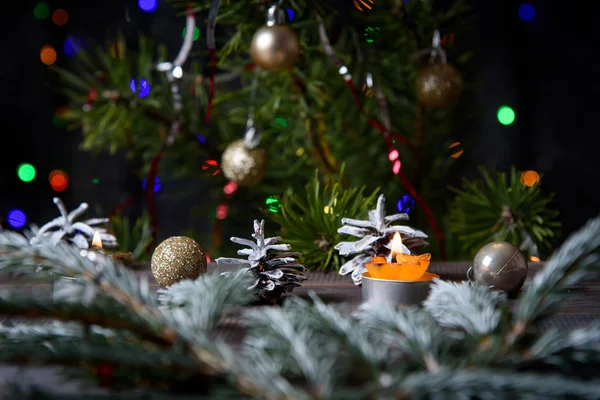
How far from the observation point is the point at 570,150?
1100mm

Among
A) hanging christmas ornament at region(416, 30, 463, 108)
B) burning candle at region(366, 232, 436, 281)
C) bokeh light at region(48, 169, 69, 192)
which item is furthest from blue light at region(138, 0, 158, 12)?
burning candle at region(366, 232, 436, 281)

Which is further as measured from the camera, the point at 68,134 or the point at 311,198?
the point at 68,134

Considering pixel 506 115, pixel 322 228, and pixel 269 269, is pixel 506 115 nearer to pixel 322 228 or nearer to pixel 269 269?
pixel 322 228

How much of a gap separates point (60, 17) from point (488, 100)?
0.80m

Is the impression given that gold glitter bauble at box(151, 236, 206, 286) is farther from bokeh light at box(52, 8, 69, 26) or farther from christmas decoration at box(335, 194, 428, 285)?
bokeh light at box(52, 8, 69, 26)

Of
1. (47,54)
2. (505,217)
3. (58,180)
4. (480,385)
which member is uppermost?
(47,54)

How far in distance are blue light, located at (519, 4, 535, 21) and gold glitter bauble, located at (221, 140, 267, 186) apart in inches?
21.8

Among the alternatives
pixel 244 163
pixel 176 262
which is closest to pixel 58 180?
pixel 244 163

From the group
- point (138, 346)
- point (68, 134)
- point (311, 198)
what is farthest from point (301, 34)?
point (138, 346)

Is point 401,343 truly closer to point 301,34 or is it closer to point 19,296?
point 19,296

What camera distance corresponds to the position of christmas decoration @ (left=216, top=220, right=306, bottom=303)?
0.54 metres

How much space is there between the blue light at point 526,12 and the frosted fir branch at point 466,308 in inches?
32.9

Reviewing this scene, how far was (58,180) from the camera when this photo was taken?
1.16 meters

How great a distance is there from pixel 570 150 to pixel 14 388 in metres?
1.05
